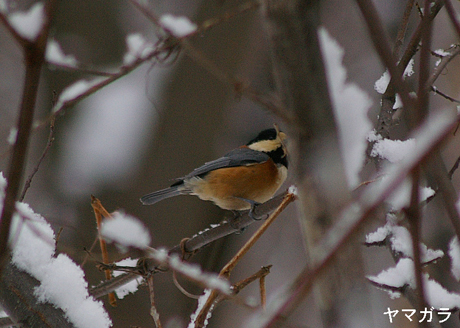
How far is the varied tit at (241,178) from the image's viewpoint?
9.23 feet

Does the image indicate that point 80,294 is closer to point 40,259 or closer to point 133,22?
point 40,259

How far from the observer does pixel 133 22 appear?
3684 mm

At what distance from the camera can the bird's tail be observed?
283cm

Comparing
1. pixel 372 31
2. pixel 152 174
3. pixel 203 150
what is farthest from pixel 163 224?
pixel 372 31

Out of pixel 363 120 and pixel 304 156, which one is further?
pixel 363 120

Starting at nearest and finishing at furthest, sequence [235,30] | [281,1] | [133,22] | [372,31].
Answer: [372,31] → [281,1] → [235,30] → [133,22]

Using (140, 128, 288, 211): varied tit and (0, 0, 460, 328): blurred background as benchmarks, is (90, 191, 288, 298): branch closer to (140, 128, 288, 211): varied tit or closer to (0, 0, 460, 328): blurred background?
(140, 128, 288, 211): varied tit

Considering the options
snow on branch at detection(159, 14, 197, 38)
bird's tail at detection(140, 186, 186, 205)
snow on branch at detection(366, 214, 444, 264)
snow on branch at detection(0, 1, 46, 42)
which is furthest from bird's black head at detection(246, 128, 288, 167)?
snow on branch at detection(0, 1, 46, 42)

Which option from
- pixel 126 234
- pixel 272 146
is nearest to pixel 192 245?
pixel 126 234

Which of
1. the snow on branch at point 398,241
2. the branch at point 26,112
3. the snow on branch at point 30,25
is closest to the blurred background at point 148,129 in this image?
the snow on branch at point 398,241

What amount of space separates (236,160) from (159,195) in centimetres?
52

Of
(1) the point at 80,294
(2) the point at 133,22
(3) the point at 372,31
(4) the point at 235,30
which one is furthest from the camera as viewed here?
(2) the point at 133,22

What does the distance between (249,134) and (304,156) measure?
293 cm

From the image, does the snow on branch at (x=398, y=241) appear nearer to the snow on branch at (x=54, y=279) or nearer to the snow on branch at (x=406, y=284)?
the snow on branch at (x=406, y=284)
